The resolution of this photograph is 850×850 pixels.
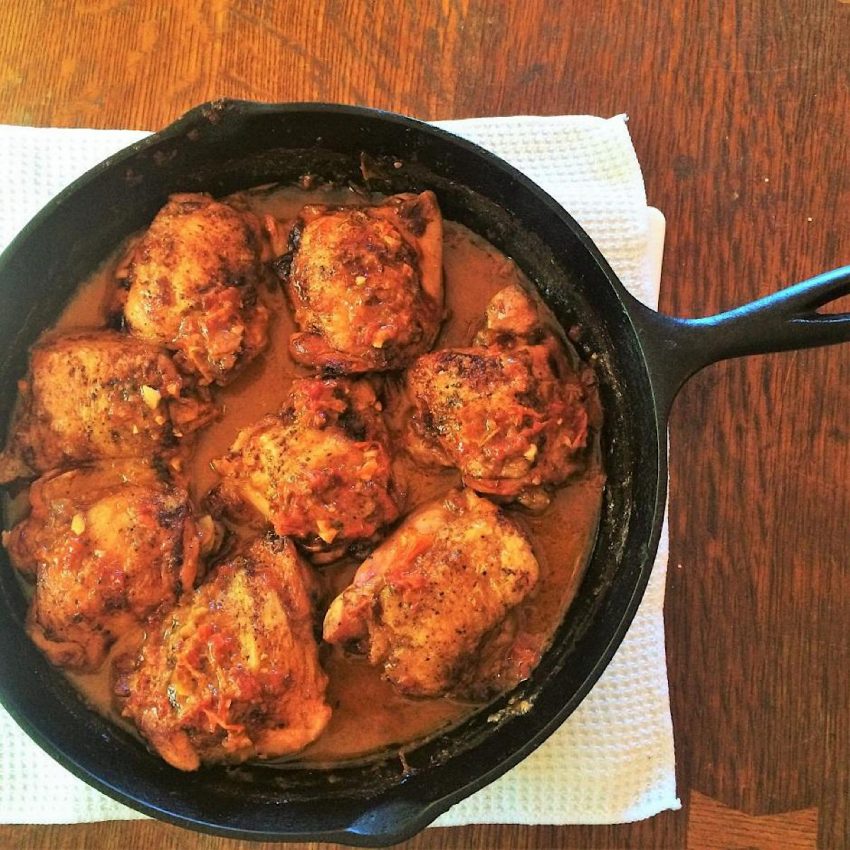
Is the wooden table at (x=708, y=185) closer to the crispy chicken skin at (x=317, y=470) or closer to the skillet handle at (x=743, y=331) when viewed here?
the skillet handle at (x=743, y=331)

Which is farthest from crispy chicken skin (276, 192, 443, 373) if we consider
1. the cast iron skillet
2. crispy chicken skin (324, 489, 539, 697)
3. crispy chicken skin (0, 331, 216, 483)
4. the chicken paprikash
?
crispy chicken skin (324, 489, 539, 697)

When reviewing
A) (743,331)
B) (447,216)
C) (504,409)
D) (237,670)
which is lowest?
(237,670)

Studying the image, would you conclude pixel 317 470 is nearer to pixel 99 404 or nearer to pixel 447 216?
pixel 99 404

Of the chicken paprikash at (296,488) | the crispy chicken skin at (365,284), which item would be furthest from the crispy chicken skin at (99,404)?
the crispy chicken skin at (365,284)

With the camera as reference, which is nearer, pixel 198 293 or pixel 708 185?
pixel 198 293

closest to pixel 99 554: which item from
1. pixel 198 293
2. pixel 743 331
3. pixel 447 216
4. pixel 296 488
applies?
pixel 296 488

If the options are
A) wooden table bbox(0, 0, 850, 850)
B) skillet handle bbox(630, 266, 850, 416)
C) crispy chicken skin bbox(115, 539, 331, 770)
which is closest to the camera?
skillet handle bbox(630, 266, 850, 416)

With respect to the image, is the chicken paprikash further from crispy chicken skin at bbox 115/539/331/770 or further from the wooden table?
the wooden table

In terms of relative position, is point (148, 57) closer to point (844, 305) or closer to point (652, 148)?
point (652, 148)
